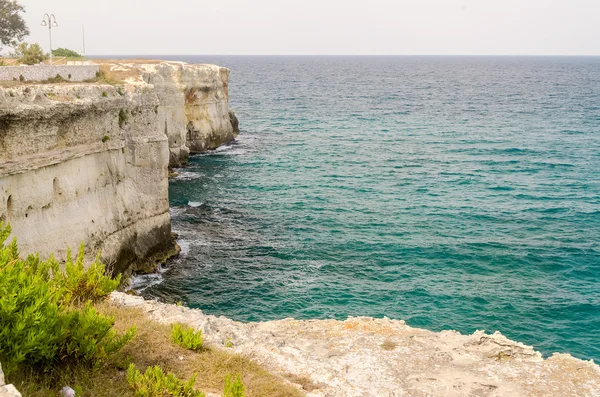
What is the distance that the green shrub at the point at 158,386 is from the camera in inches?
412

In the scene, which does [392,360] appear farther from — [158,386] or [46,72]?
[46,72]

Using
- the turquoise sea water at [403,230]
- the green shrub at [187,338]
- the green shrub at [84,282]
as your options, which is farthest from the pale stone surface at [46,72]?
the green shrub at [187,338]

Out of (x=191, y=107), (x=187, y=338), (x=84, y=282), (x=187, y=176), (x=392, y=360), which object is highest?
(x=191, y=107)

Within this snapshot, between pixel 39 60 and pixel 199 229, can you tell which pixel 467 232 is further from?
pixel 39 60

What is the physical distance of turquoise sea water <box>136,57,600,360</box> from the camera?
2648 cm

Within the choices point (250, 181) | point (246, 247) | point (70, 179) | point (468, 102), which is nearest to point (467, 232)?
point (246, 247)

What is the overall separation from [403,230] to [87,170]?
63.0ft

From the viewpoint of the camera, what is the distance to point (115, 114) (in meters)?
26.8

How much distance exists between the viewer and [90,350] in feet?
36.2

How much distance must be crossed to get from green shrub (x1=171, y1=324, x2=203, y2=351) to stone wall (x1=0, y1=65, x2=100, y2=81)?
49.6 ft
